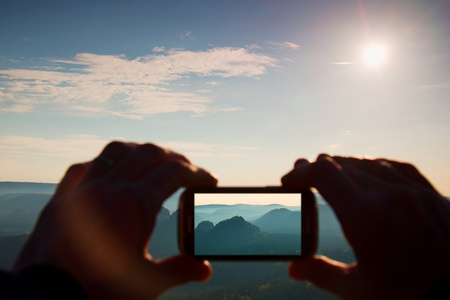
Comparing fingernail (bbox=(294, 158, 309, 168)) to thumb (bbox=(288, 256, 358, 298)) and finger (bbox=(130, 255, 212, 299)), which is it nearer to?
thumb (bbox=(288, 256, 358, 298))

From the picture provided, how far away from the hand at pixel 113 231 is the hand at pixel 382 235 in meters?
1.50

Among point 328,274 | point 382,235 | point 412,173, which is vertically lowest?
point 328,274

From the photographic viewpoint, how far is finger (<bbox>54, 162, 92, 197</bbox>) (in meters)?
4.11

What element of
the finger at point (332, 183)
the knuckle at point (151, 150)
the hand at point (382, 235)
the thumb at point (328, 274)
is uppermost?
the knuckle at point (151, 150)

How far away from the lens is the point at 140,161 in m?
4.17

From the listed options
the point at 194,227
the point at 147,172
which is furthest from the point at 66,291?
the point at 194,227

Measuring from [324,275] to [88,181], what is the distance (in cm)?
278

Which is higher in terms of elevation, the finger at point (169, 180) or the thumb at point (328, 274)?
the finger at point (169, 180)

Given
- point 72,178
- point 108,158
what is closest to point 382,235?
point 108,158

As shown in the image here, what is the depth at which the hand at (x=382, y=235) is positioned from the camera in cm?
334

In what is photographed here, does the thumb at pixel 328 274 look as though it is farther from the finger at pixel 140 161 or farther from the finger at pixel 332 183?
the finger at pixel 140 161

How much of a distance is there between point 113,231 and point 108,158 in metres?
1.19

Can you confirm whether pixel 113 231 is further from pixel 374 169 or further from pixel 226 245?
pixel 226 245

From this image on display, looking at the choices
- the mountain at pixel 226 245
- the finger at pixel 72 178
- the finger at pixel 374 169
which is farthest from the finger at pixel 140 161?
the finger at pixel 374 169
